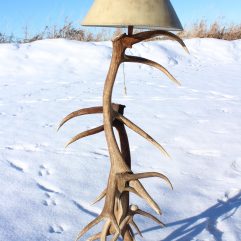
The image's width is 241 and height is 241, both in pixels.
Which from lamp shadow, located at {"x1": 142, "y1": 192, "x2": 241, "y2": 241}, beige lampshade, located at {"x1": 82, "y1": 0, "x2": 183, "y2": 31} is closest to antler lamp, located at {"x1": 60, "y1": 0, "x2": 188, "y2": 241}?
beige lampshade, located at {"x1": 82, "y1": 0, "x2": 183, "y2": 31}

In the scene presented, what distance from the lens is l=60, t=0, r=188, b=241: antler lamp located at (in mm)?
1139

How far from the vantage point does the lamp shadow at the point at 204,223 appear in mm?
1812

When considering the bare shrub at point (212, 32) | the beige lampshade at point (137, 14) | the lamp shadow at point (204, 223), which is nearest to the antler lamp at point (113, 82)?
the beige lampshade at point (137, 14)

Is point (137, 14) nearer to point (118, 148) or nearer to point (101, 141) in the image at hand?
point (118, 148)

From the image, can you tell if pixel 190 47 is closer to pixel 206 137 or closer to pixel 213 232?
pixel 206 137

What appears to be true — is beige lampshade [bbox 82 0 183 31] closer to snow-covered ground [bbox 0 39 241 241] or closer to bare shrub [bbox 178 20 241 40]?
snow-covered ground [bbox 0 39 241 241]

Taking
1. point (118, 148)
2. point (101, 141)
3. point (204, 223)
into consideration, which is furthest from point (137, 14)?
point (101, 141)

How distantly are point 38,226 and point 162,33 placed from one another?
1.07 metres

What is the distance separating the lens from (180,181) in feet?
7.91

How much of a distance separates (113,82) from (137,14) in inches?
9.8

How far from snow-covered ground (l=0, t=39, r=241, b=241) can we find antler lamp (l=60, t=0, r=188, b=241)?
1.51ft

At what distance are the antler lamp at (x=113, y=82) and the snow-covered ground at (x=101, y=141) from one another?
461mm

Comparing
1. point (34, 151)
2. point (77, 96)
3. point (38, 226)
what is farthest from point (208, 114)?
point (38, 226)

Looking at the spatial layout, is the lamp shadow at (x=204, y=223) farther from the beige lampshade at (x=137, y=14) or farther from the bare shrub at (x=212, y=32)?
the bare shrub at (x=212, y=32)
